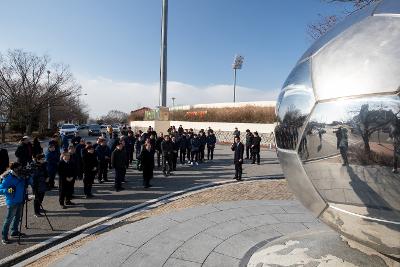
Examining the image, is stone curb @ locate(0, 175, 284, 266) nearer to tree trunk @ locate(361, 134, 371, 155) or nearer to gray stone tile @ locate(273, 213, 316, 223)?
gray stone tile @ locate(273, 213, 316, 223)

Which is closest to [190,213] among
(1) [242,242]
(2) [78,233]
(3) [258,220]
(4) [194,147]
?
(3) [258,220]

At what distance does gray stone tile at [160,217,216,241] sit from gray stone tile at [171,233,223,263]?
18 cm

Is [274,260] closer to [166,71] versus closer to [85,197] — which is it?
[85,197]

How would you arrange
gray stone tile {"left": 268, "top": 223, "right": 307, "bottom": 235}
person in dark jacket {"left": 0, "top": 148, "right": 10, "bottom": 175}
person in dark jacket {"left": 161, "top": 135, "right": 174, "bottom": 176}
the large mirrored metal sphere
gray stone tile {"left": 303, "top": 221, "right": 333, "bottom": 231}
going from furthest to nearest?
person in dark jacket {"left": 161, "top": 135, "right": 174, "bottom": 176}
person in dark jacket {"left": 0, "top": 148, "right": 10, "bottom": 175}
gray stone tile {"left": 303, "top": 221, "right": 333, "bottom": 231}
gray stone tile {"left": 268, "top": 223, "right": 307, "bottom": 235}
the large mirrored metal sphere

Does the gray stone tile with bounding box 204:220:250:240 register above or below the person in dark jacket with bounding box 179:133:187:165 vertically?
below

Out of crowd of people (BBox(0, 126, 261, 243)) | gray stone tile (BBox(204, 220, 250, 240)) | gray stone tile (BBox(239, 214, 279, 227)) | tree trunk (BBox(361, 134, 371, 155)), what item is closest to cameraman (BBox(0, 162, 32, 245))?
crowd of people (BBox(0, 126, 261, 243))

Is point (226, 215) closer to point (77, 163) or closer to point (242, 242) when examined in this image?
point (242, 242)

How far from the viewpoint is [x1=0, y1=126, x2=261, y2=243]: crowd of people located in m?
6.93

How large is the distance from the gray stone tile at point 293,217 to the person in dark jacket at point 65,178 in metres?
5.21

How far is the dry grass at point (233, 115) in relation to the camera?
3167 cm

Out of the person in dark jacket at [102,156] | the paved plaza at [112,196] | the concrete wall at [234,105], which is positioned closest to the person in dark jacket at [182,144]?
the paved plaza at [112,196]

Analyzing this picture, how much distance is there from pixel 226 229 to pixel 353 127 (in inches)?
152

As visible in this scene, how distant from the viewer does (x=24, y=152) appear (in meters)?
11.5

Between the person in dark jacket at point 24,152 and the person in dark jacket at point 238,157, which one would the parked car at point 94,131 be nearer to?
the person in dark jacket at point 24,152
